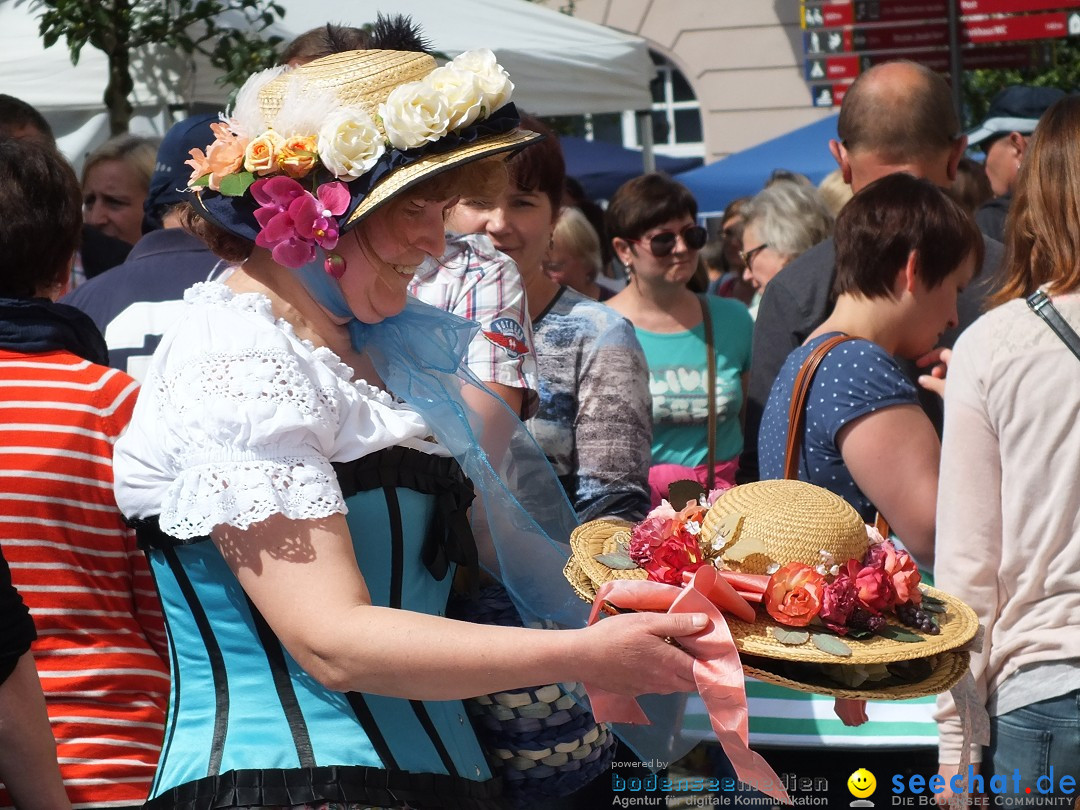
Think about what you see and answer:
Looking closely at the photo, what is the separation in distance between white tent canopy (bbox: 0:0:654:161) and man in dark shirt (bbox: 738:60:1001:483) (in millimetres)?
1823

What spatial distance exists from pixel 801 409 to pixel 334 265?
4.71 ft

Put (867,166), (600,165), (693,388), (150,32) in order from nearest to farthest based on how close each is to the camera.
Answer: (867,166), (693,388), (150,32), (600,165)

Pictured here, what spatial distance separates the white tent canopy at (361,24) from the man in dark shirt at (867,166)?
Result: 1823 mm

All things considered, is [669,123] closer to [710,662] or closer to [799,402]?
[799,402]

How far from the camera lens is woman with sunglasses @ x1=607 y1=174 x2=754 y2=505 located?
426 cm

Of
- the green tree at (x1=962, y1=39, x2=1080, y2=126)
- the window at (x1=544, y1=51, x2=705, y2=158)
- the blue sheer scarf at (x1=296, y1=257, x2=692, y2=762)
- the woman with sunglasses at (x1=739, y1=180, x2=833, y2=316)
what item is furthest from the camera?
the window at (x1=544, y1=51, x2=705, y2=158)

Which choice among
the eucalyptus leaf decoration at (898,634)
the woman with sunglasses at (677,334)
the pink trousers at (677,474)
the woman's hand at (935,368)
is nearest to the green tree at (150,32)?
the woman with sunglasses at (677,334)

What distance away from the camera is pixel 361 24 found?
18.5 feet

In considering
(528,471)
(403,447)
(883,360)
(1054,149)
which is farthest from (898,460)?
Answer: (403,447)

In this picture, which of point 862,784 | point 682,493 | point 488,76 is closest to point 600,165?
point 862,784

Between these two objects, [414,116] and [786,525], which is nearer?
[414,116]

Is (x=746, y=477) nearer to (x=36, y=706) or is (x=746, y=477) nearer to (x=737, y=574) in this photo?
(x=737, y=574)

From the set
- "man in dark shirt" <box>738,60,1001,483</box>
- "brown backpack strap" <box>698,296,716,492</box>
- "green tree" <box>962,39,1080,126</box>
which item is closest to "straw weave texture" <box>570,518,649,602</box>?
"man in dark shirt" <box>738,60,1001,483</box>

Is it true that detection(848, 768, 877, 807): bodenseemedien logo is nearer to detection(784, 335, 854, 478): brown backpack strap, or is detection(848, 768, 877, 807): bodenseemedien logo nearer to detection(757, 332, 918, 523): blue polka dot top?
detection(757, 332, 918, 523): blue polka dot top
